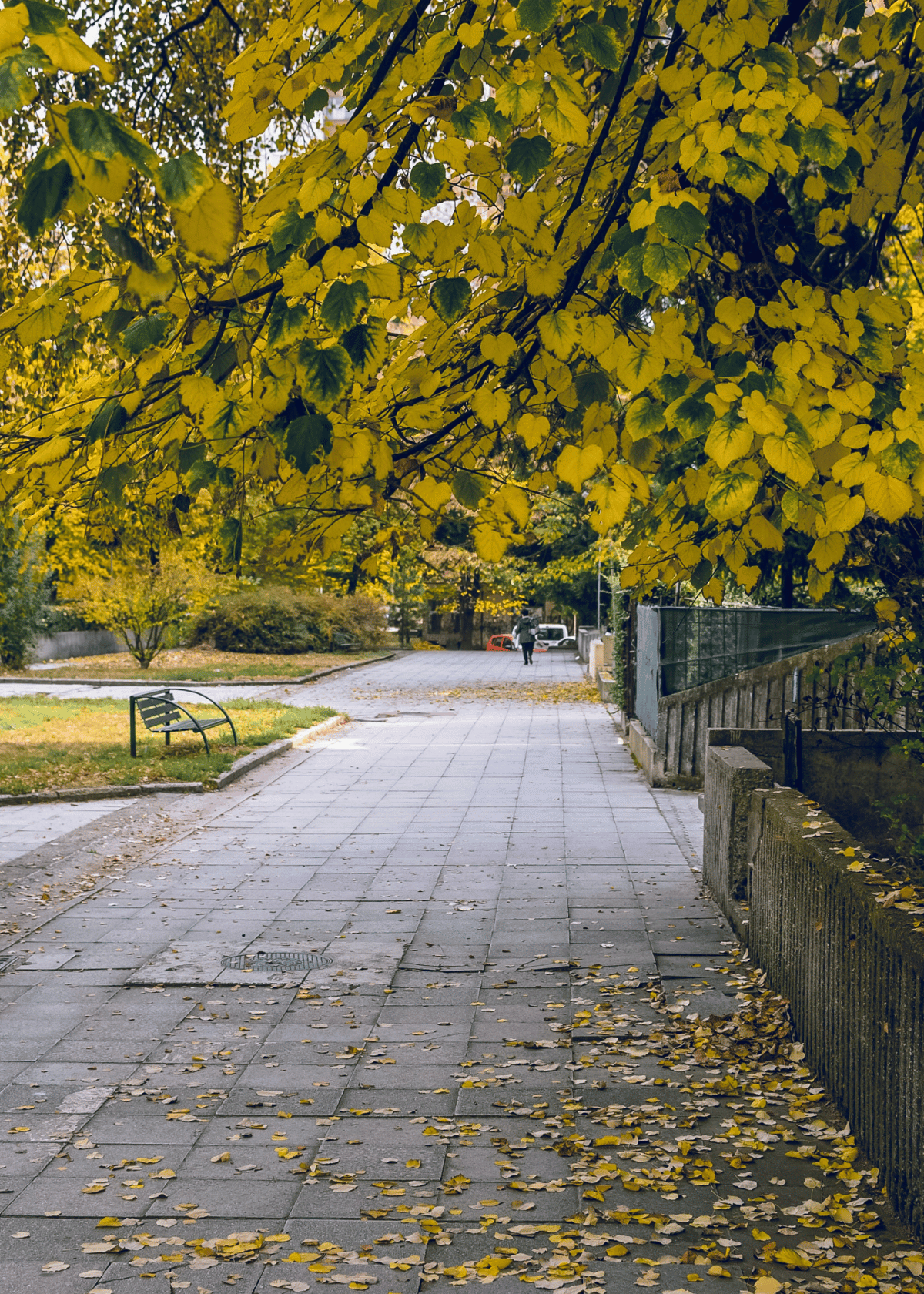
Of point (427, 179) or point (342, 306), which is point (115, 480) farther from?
point (427, 179)

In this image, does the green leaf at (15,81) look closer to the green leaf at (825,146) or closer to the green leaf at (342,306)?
the green leaf at (342,306)

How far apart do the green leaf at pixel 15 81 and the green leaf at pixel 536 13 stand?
147cm

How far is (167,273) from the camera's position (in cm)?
252

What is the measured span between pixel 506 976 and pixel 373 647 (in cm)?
3582

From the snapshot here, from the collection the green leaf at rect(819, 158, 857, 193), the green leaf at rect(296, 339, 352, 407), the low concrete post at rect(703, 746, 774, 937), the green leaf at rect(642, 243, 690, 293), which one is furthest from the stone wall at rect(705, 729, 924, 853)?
the green leaf at rect(296, 339, 352, 407)

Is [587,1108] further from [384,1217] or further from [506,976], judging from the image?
[506,976]

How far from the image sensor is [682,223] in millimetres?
3014

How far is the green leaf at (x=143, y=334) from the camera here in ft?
9.89

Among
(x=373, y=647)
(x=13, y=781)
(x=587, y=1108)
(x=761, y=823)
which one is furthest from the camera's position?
(x=373, y=647)

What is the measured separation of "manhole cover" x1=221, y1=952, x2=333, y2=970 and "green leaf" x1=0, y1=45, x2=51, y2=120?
5.19 metres

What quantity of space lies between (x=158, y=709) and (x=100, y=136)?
12.5 m

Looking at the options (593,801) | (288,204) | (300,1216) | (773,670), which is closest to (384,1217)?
(300,1216)

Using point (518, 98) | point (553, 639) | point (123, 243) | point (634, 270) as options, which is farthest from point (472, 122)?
point (553, 639)

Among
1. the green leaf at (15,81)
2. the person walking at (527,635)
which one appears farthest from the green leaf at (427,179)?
the person walking at (527,635)
